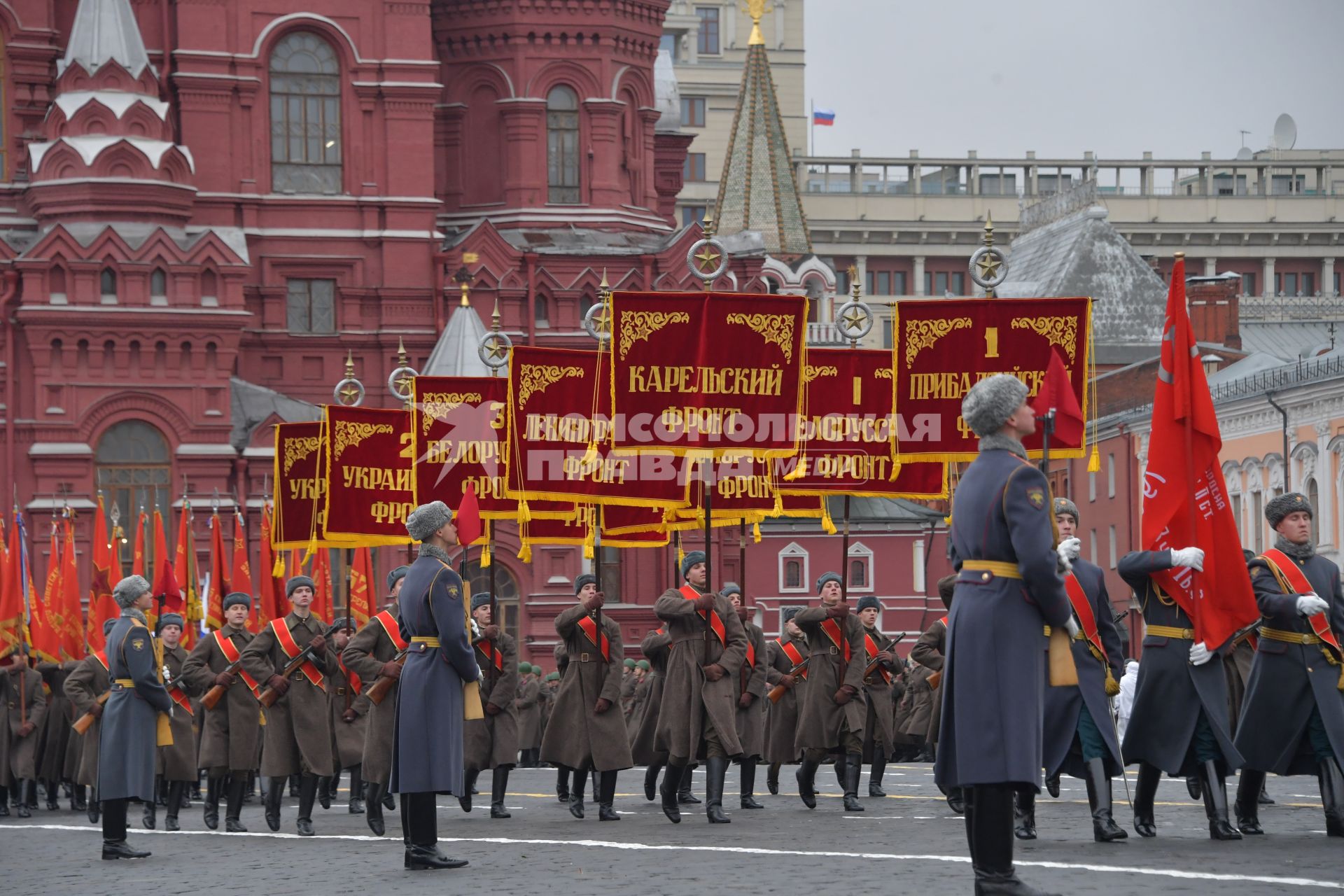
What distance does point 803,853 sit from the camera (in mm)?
13156

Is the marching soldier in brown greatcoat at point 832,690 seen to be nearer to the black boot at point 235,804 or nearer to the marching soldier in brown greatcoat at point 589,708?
the marching soldier in brown greatcoat at point 589,708

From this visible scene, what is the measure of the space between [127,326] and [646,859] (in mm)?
34031

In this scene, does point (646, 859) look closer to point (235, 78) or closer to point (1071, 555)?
point (1071, 555)

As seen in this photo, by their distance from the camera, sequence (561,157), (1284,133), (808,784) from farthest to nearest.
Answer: (1284,133) → (561,157) → (808,784)

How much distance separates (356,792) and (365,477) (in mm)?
5667

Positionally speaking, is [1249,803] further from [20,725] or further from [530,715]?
[530,715]

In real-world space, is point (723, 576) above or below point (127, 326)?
below

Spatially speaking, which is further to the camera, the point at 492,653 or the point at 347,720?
the point at 347,720

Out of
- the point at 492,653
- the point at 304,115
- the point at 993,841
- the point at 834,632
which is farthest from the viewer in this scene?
the point at 304,115

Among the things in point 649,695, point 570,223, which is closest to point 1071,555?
point 649,695

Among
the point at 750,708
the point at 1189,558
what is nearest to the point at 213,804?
the point at 750,708

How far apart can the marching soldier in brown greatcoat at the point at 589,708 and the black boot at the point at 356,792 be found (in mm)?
2304

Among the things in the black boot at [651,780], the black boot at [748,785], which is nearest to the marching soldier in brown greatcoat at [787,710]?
the black boot at [651,780]

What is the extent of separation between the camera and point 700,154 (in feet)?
344
